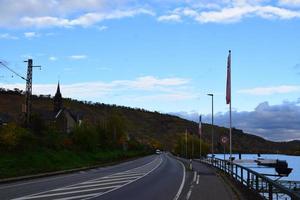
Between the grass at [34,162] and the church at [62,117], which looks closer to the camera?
the grass at [34,162]

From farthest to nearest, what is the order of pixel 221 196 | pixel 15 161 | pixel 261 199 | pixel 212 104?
1. pixel 212 104
2. pixel 15 161
3. pixel 221 196
4. pixel 261 199

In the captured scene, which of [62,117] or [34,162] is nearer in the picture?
[34,162]

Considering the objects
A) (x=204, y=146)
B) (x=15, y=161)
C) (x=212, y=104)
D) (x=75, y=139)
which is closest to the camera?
(x=15, y=161)

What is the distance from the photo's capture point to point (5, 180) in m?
30.2

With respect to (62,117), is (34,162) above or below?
below

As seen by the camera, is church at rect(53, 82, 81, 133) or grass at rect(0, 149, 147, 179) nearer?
grass at rect(0, 149, 147, 179)

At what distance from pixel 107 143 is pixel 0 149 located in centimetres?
6902

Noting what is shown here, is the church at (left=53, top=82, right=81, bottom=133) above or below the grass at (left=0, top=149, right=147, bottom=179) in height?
above

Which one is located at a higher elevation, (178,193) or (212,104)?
(212,104)

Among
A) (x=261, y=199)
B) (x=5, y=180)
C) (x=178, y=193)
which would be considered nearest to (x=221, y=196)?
(x=178, y=193)

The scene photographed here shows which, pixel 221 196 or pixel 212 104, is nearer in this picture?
pixel 221 196

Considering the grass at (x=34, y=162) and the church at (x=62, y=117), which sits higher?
the church at (x=62, y=117)


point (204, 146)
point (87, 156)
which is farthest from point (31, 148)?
point (204, 146)

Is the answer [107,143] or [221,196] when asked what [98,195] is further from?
[107,143]
